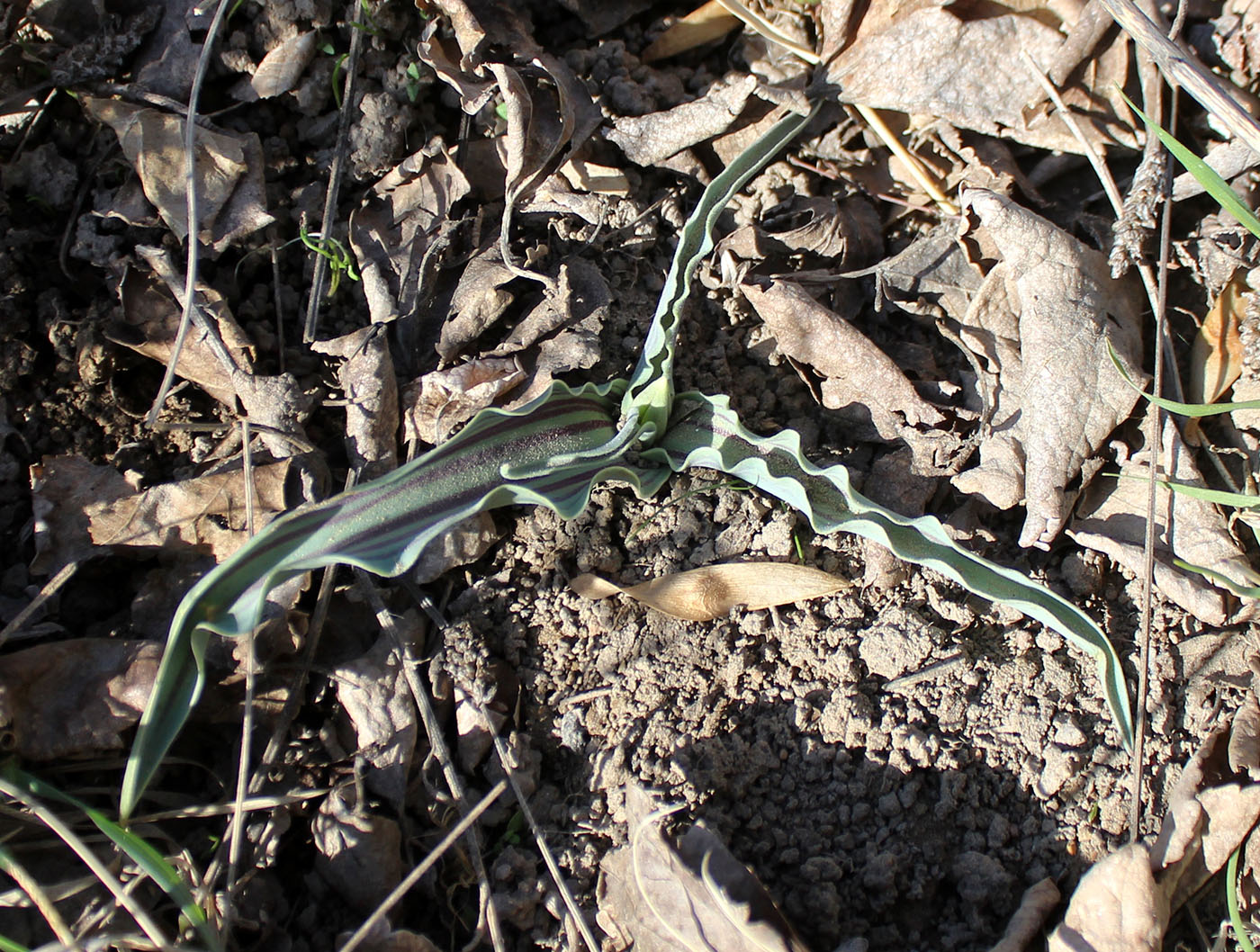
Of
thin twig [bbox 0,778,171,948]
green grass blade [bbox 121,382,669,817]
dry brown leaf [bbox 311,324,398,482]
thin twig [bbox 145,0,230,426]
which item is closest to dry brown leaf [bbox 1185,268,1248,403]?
green grass blade [bbox 121,382,669,817]

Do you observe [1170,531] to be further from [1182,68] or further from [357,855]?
[357,855]

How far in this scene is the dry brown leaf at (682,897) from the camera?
1343mm

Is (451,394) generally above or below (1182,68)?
below

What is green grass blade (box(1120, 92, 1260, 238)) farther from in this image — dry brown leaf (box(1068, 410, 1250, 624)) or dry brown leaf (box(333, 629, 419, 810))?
dry brown leaf (box(333, 629, 419, 810))

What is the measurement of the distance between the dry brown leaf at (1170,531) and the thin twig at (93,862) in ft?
6.08

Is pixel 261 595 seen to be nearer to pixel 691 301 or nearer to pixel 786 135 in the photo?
pixel 691 301

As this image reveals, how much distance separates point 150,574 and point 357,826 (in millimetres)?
680

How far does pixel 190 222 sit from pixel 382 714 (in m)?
1.10

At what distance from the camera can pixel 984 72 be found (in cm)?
193

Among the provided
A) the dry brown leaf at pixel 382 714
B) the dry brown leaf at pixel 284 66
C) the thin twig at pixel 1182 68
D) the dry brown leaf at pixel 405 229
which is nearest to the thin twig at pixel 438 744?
the dry brown leaf at pixel 382 714

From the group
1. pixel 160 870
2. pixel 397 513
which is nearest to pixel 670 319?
pixel 397 513

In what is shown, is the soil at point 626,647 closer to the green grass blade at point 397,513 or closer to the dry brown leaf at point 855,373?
the dry brown leaf at point 855,373

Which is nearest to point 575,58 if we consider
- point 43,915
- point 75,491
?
point 75,491

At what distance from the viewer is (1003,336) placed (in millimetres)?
1842
